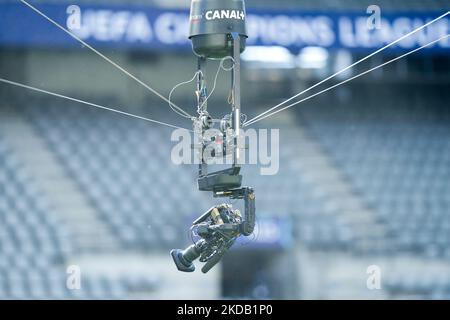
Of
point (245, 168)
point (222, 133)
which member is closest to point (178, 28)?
point (245, 168)

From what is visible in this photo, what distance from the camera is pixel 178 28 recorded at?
18344mm

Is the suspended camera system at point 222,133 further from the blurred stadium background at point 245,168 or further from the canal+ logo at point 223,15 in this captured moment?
the blurred stadium background at point 245,168

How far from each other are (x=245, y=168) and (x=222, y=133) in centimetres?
861

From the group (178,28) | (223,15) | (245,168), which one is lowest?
(245,168)

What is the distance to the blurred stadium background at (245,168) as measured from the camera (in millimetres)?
18328

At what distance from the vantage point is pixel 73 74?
20.5 m

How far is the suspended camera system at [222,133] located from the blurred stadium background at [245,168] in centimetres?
694

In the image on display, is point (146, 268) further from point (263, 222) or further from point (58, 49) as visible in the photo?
point (58, 49)

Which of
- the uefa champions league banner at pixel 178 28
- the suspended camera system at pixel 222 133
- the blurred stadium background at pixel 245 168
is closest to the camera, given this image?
the suspended camera system at pixel 222 133

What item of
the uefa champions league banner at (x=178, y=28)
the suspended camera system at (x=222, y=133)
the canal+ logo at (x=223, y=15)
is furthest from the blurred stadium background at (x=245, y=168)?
the canal+ logo at (x=223, y=15)

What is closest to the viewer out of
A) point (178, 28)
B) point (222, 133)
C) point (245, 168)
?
point (222, 133)

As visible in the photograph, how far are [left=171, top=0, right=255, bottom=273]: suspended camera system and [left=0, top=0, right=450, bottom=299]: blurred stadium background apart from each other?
22.8 ft

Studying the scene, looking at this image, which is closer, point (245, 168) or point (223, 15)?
point (223, 15)

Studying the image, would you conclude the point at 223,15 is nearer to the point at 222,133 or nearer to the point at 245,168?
the point at 222,133
